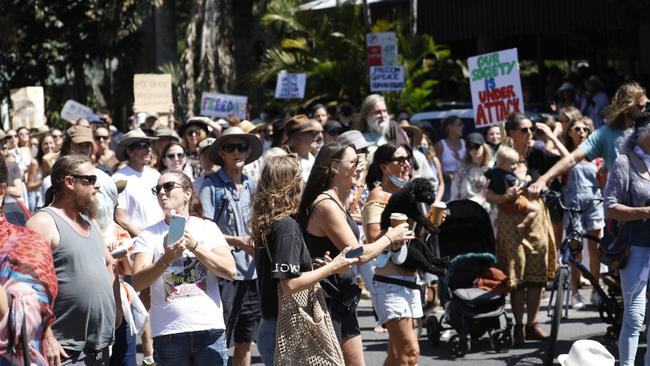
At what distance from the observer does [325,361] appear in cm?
595

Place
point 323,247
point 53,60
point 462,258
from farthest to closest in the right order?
point 53,60 → point 462,258 → point 323,247

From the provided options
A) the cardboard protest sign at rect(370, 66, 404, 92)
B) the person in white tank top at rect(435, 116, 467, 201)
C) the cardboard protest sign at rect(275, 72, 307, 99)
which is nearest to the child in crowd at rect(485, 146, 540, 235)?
the person in white tank top at rect(435, 116, 467, 201)

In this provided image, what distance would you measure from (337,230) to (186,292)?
34.5 inches

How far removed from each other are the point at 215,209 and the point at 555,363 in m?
3.03

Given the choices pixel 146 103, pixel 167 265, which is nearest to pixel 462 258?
pixel 167 265

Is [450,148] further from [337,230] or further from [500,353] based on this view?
[337,230]

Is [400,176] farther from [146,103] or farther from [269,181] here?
[146,103]

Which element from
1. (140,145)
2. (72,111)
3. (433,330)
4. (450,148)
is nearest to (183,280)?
(140,145)

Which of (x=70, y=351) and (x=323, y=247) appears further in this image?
(x=323, y=247)

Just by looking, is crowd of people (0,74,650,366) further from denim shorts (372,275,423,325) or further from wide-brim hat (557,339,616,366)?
wide-brim hat (557,339,616,366)

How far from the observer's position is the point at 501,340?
33.1 feet

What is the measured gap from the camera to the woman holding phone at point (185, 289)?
6.32 metres

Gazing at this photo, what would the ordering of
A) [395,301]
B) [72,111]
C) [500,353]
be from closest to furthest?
[395,301] → [500,353] → [72,111]

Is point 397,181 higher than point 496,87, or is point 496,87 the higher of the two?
point 496,87
